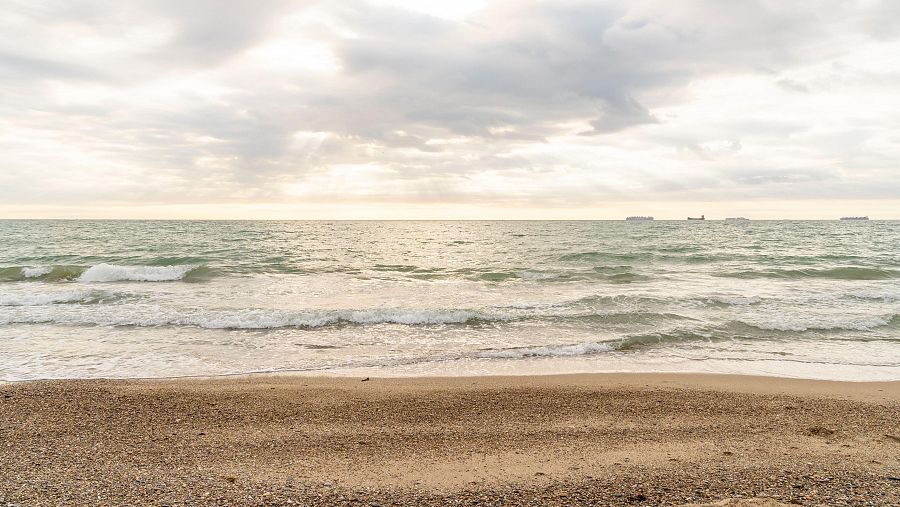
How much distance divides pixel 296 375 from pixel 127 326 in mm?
7116

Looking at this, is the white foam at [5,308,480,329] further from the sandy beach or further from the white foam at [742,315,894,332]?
the white foam at [742,315,894,332]

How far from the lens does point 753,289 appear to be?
19375 mm

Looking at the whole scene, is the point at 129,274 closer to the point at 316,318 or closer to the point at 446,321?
the point at 316,318

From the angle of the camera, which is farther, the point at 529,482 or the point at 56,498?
the point at 529,482

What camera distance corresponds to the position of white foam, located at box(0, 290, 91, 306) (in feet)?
52.4

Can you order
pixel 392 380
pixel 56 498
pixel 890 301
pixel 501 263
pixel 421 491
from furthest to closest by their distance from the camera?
pixel 501 263 < pixel 890 301 < pixel 392 380 < pixel 421 491 < pixel 56 498

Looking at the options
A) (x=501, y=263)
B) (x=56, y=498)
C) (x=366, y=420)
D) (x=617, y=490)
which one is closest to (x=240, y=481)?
(x=56, y=498)

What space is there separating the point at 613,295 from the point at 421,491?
14.6 meters

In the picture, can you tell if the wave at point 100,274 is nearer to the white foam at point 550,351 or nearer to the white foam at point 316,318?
the white foam at point 316,318

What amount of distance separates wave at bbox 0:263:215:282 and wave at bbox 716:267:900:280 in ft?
88.4

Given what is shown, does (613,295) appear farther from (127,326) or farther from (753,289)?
(127,326)

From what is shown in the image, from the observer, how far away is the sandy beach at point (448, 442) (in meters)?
4.29

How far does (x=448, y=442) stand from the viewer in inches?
221

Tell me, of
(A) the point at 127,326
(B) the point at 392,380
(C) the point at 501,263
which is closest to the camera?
(B) the point at 392,380
